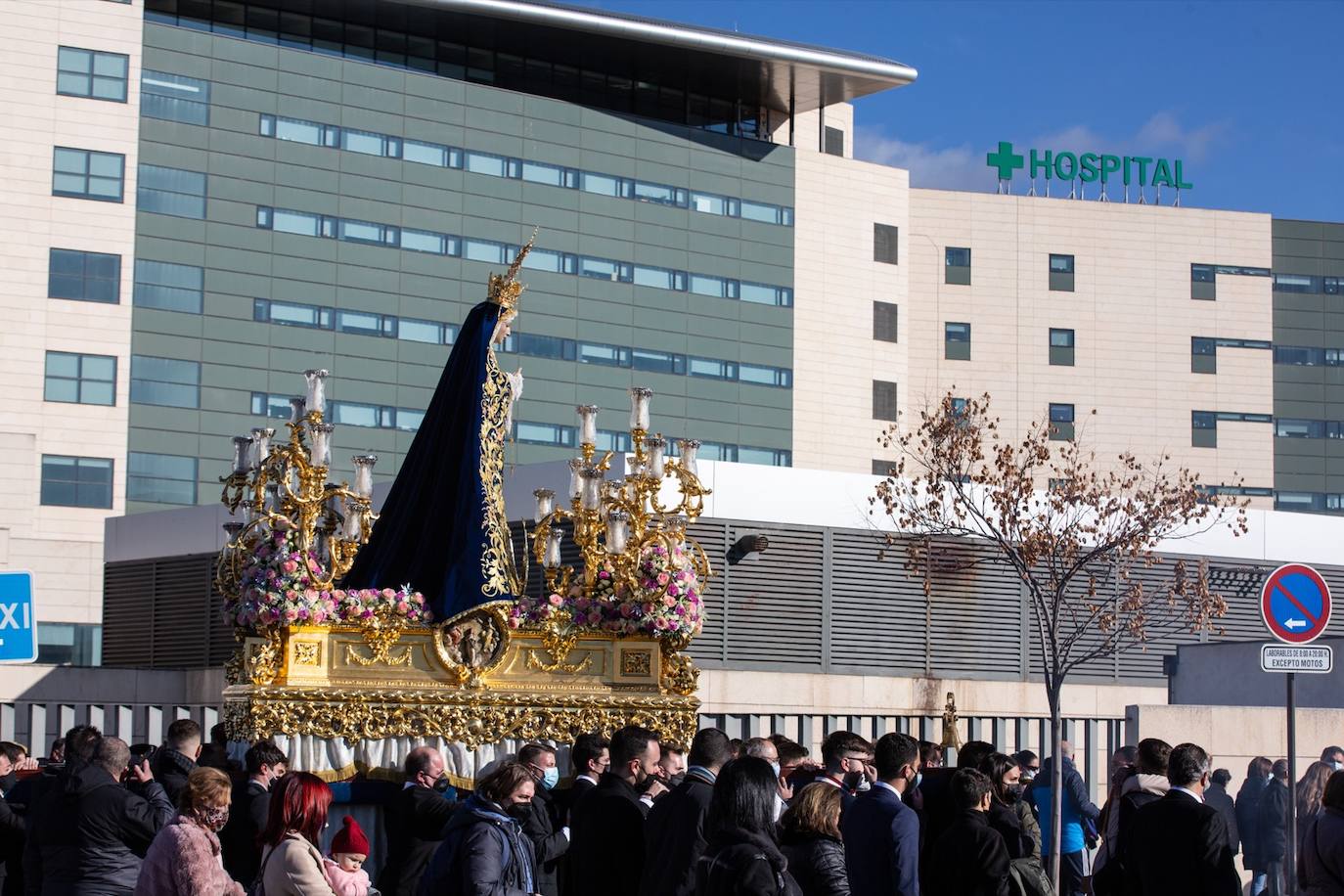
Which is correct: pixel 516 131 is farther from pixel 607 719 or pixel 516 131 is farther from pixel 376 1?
pixel 607 719

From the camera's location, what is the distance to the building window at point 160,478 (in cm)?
5403

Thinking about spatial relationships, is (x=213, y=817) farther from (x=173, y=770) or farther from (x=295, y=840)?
(x=173, y=770)

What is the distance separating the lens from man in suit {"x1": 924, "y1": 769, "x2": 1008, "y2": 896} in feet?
32.9

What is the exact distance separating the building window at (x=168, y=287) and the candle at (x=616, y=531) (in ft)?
128

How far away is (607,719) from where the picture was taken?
17.5 m

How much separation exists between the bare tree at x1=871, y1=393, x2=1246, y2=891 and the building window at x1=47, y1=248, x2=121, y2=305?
27464mm

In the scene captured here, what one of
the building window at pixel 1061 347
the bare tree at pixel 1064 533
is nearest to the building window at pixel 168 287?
the bare tree at pixel 1064 533

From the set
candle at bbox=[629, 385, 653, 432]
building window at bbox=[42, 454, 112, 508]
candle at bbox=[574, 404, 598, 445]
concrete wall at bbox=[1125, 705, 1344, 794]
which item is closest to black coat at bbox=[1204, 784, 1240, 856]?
concrete wall at bbox=[1125, 705, 1344, 794]

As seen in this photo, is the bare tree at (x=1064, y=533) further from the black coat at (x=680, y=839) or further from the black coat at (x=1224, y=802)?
the black coat at (x=680, y=839)

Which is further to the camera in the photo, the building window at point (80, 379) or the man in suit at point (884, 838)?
the building window at point (80, 379)

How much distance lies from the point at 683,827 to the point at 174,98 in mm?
49138

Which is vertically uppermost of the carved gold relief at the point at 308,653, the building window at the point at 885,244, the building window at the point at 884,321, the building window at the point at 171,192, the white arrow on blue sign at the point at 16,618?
the building window at the point at 885,244

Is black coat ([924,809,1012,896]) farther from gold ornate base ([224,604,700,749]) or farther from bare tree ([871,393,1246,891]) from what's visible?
bare tree ([871,393,1246,891])

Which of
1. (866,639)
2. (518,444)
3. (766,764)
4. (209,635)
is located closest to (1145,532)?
(866,639)
